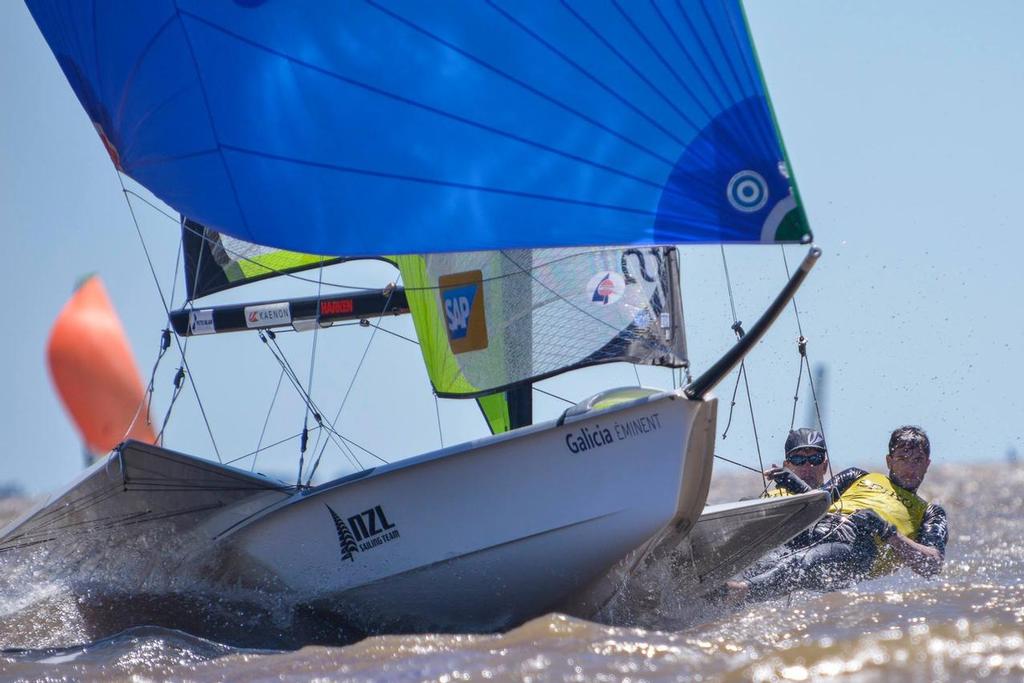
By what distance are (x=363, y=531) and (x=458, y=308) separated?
1383mm

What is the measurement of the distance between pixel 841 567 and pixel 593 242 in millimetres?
1954

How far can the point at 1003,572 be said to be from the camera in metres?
6.54

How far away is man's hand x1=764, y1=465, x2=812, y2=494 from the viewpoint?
236 inches

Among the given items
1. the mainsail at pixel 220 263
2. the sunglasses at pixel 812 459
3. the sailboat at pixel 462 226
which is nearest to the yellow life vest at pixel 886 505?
the sunglasses at pixel 812 459

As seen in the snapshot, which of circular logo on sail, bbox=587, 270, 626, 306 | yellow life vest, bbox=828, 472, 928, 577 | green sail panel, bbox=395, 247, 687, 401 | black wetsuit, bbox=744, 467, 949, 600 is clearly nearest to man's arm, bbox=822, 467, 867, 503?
yellow life vest, bbox=828, 472, 928, 577

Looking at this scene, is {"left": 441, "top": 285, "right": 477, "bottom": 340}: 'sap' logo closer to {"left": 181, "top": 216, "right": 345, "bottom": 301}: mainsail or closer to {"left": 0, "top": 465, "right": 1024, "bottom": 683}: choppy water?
{"left": 181, "top": 216, "right": 345, "bottom": 301}: mainsail

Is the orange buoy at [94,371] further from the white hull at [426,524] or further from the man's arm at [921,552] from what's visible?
the man's arm at [921,552]

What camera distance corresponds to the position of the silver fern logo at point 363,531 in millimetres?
5480

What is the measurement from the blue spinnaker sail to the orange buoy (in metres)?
10.6

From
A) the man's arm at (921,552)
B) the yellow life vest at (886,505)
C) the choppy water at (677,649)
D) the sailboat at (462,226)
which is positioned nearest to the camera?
the choppy water at (677,649)

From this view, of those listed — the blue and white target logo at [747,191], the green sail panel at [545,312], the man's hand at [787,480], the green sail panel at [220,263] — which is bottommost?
the man's hand at [787,480]

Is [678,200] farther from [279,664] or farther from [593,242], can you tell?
[279,664]

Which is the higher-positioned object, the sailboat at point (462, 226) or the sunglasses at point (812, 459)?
the sailboat at point (462, 226)

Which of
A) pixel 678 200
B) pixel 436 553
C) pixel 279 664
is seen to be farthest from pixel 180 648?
pixel 678 200
